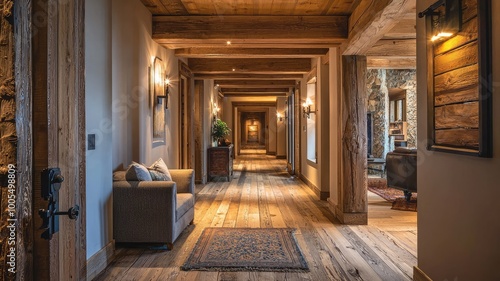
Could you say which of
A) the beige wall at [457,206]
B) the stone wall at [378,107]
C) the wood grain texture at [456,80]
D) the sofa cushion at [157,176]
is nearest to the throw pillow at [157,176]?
the sofa cushion at [157,176]

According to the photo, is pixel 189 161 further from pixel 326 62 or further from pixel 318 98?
pixel 326 62

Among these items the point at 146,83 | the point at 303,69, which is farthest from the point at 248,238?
the point at 303,69

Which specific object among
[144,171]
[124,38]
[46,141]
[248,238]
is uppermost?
[124,38]

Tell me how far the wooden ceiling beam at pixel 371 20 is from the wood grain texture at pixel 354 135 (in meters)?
0.24

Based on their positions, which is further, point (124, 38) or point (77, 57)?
point (124, 38)

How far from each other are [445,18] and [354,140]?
271 cm

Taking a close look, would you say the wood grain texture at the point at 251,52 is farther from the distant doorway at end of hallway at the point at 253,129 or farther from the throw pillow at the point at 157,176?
the distant doorway at end of hallway at the point at 253,129

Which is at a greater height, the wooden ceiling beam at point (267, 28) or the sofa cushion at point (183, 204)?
the wooden ceiling beam at point (267, 28)

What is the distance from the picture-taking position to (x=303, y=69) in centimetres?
770

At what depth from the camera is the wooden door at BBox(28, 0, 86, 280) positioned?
1.40 meters

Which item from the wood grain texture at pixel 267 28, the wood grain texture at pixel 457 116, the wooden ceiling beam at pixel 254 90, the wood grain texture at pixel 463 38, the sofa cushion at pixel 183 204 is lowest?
the sofa cushion at pixel 183 204

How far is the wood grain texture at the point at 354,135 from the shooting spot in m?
4.83

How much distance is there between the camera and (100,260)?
10.2ft

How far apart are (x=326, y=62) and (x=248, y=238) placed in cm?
345
